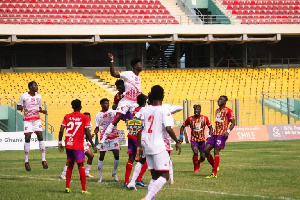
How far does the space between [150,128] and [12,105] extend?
25743 millimetres

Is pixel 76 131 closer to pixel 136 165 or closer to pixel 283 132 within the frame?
pixel 136 165

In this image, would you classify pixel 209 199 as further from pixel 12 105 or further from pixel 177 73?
pixel 177 73

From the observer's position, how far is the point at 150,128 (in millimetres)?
10578

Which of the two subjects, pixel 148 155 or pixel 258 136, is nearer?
pixel 148 155

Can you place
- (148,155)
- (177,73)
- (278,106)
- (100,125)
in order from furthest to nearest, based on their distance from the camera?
(177,73), (278,106), (100,125), (148,155)

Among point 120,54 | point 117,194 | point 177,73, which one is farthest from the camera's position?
point 120,54

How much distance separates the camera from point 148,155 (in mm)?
10508

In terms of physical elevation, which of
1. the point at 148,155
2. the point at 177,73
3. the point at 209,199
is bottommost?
the point at 209,199

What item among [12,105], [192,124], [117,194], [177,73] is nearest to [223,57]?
[177,73]

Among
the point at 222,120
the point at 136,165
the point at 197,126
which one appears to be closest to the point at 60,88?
the point at 197,126

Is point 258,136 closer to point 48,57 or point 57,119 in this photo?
point 57,119

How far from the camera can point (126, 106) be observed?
1456 centimetres

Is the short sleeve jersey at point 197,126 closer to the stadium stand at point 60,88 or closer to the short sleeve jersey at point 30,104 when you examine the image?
the short sleeve jersey at point 30,104

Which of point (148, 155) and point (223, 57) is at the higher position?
point (223, 57)
